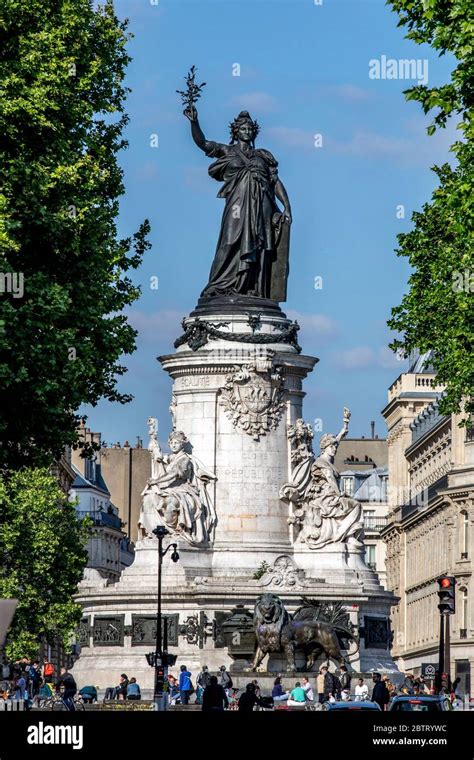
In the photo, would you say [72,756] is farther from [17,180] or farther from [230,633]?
[230,633]

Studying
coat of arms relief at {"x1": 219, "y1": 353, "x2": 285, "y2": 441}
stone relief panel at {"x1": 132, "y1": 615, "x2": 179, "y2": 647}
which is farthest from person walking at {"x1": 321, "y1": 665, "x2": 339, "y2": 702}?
coat of arms relief at {"x1": 219, "y1": 353, "x2": 285, "y2": 441}

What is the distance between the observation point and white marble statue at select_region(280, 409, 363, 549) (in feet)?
206

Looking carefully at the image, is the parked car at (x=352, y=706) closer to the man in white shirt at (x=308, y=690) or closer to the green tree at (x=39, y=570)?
the man in white shirt at (x=308, y=690)

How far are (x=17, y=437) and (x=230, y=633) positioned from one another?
16643mm

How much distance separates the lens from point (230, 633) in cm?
5903

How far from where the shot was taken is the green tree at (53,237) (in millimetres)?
43156

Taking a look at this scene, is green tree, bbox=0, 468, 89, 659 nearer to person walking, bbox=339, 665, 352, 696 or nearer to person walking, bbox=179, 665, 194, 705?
person walking, bbox=339, 665, 352, 696

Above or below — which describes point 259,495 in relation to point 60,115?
below

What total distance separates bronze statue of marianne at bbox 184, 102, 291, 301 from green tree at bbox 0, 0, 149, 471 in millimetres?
16921

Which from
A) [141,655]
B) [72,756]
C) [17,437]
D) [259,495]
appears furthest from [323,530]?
[72,756]

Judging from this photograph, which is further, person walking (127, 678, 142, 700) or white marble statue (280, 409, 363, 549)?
Result: white marble statue (280, 409, 363, 549)

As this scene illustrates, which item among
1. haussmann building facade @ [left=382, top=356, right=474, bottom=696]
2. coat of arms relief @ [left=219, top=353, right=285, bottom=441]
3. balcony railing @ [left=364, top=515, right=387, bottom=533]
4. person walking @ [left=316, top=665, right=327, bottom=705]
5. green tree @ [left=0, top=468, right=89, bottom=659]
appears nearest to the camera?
person walking @ [left=316, top=665, right=327, bottom=705]

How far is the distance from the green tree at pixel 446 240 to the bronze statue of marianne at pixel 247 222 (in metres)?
8.14

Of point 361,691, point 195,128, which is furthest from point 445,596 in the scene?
point 195,128
